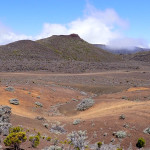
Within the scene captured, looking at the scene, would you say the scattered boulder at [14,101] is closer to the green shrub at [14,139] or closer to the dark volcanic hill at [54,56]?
the green shrub at [14,139]

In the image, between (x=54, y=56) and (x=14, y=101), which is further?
(x=54, y=56)

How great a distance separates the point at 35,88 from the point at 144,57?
→ 9489cm

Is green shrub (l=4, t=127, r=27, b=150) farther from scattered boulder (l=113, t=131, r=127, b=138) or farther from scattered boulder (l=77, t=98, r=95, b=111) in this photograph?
scattered boulder (l=77, t=98, r=95, b=111)

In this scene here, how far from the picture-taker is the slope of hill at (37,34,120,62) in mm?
82875

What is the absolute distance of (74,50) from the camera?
8888 centimetres

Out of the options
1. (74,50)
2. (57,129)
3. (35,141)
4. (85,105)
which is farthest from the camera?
(74,50)

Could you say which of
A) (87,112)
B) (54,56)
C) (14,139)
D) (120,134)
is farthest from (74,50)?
(14,139)

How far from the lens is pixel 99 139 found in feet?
37.6

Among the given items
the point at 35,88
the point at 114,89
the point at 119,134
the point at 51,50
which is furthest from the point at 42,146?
the point at 51,50

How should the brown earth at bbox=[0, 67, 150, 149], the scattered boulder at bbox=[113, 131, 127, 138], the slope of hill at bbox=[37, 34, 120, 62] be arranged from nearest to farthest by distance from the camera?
the scattered boulder at bbox=[113, 131, 127, 138] < the brown earth at bbox=[0, 67, 150, 149] < the slope of hill at bbox=[37, 34, 120, 62]

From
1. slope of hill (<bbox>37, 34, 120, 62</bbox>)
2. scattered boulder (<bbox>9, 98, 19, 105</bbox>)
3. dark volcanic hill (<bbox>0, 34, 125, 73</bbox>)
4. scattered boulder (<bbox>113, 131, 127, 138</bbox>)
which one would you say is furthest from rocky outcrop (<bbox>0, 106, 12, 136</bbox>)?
slope of hill (<bbox>37, 34, 120, 62</bbox>)

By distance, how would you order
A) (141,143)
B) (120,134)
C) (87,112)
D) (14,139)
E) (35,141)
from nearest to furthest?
(14,139) < (35,141) < (141,143) < (120,134) < (87,112)

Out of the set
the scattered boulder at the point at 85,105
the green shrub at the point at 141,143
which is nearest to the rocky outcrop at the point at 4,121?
the green shrub at the point at 141,143

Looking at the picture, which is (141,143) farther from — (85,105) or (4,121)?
(85,105)
